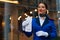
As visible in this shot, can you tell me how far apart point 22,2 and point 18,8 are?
0.65 ft

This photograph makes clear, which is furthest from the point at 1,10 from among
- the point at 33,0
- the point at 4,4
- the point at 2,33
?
the point at 33,0

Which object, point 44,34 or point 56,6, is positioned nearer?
point 44,34

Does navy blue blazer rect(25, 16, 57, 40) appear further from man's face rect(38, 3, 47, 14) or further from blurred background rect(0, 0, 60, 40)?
blurred background rect(0, 0, 60, 40)

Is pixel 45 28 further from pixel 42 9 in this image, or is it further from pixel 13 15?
pixel 13 15

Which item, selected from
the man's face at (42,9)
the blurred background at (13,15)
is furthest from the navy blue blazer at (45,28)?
the blurred background at (13,15)

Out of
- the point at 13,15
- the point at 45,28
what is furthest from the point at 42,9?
the point at 13,15

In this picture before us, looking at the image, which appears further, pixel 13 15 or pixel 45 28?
pixel 13 15

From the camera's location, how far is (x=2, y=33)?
5004 mm

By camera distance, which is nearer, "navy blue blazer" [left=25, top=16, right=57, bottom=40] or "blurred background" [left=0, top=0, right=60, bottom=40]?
"navy blue blazer" [left=25, top=16, right=57, bottom=40]

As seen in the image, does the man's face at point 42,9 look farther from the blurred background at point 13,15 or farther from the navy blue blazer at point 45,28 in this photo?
the blurred background at point 13,15

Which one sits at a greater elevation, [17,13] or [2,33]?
[17,13]

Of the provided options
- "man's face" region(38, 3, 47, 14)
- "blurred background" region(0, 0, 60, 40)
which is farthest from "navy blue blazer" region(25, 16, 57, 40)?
"blurred background" region(0, 0, 60, 40)

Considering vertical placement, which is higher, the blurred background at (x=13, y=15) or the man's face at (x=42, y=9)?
the man's face at (x=42, y=9)

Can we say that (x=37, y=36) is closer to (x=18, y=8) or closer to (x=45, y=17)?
(x=45, y=17)
